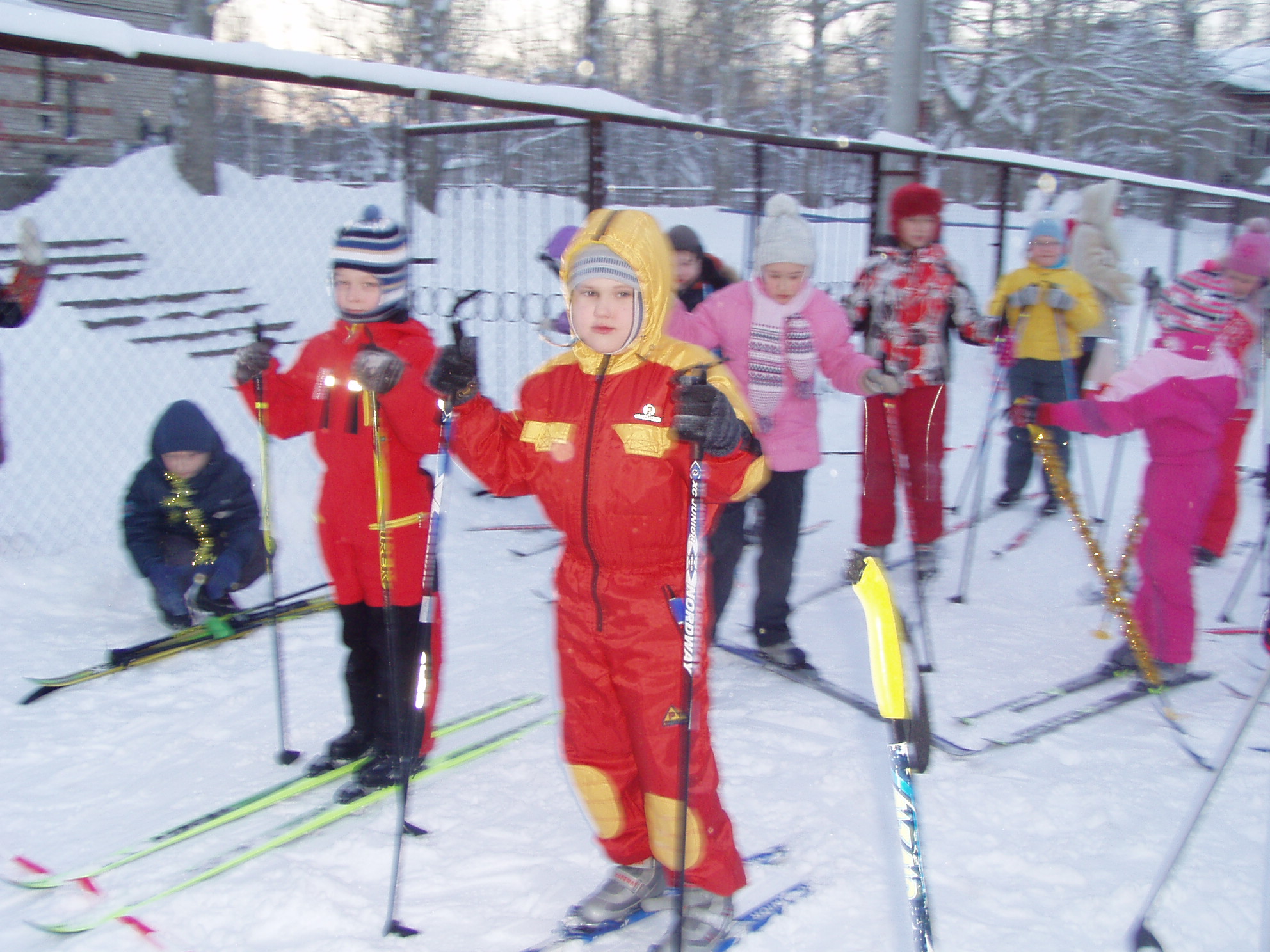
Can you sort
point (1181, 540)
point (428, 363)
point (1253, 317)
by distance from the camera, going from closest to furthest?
1. point (428, 363)
2. point (1181, 540)
3. point (1253, 317)

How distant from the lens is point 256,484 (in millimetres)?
6336

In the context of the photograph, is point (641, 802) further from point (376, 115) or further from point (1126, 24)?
point (1126, 24)

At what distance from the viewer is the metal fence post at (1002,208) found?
8258mm

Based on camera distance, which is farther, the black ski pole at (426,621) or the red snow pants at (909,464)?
the red snow pants at (909,464)

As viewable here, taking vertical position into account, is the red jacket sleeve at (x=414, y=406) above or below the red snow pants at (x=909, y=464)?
above

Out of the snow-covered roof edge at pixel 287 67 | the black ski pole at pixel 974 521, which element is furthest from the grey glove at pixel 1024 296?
the snow-covered roof edge at pixel 287 67

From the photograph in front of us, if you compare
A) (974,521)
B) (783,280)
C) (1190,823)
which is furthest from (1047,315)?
(1190,823)

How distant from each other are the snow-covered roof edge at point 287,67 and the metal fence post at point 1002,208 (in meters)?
3.43

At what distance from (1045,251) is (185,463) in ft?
16.4

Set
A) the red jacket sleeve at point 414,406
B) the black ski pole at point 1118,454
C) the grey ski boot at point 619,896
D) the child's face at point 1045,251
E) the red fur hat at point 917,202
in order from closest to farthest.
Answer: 1. the grey ski boot at point 619,896
2. the red jacket sleeve at point 414,406
3. the red fur hat at point 917,202
4. the black ski pole at point 1118,454
5. the child's face at point 1045,251

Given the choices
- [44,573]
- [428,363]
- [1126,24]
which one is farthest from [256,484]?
[1126,24]

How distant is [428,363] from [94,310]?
8.97m

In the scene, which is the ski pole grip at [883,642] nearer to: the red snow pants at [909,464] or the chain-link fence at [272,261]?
the chain-link fence at [272,261]

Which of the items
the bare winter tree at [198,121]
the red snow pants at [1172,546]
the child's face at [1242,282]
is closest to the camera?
the red snow pants at [1172,546]
